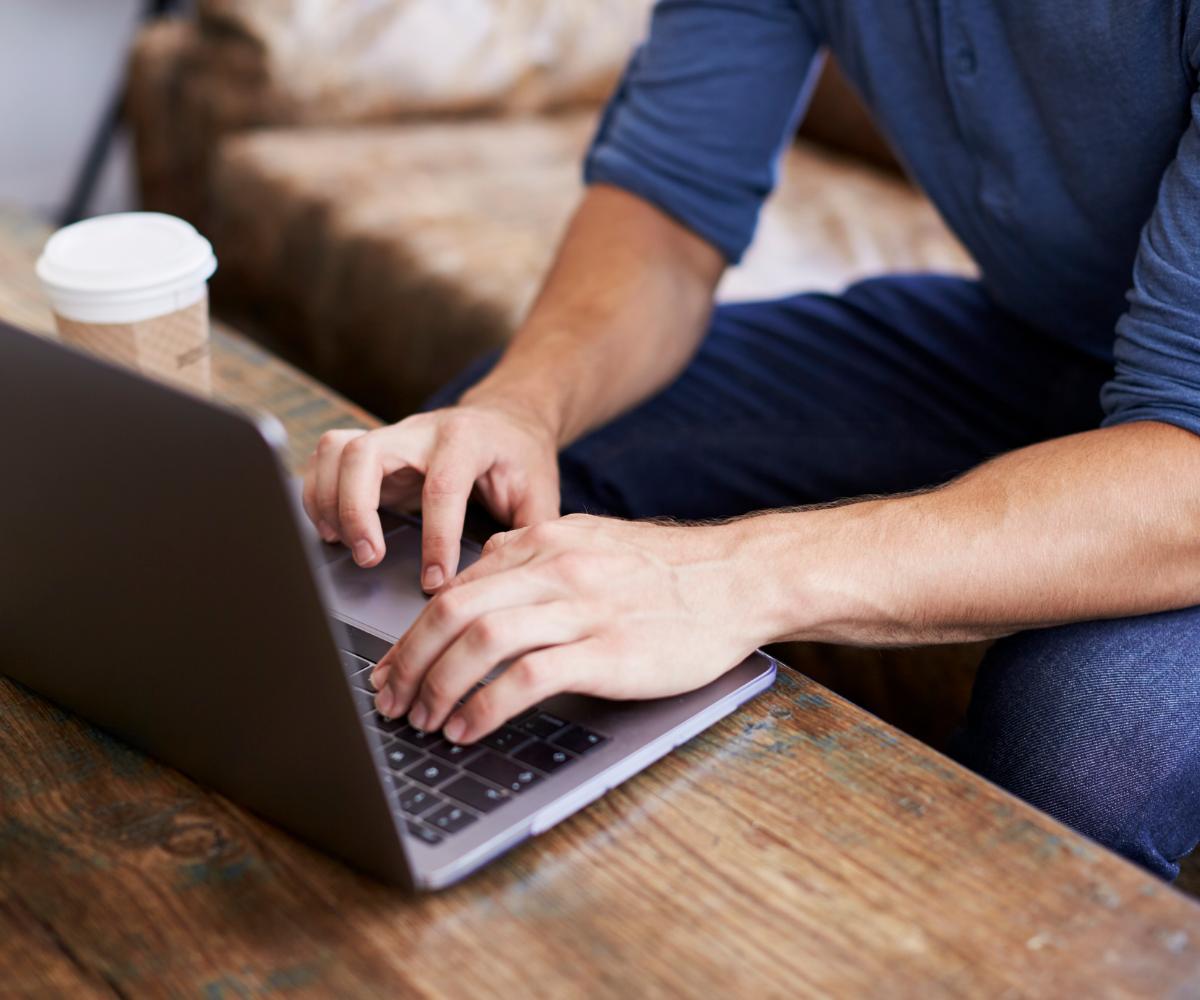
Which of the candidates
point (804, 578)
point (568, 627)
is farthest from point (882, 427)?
point (568, 627)

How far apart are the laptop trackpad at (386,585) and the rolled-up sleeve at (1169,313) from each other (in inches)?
16.5

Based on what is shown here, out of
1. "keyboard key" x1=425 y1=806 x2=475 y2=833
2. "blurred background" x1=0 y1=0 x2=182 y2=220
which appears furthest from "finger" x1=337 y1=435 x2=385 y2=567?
"blurred background" x1=0 y1=0 x2=182 y2=220

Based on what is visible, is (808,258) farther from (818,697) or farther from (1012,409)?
(818,697)

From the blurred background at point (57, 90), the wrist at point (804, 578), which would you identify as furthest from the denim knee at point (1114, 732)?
the blurred background at point (57, 90)

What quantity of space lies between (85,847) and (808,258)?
4.60 feet

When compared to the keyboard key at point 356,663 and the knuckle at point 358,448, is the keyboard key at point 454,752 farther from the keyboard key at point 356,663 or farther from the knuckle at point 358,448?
the knuckle at point 358,448

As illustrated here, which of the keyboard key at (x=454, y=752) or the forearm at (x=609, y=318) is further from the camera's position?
the forearm at (x=609, y=318)

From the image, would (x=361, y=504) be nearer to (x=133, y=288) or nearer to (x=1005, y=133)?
(x=133, y=288)

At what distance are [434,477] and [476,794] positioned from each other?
0.24 metres

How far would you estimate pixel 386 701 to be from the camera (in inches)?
21.2

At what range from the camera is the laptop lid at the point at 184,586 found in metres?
0.39

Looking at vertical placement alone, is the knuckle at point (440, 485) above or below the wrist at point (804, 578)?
above

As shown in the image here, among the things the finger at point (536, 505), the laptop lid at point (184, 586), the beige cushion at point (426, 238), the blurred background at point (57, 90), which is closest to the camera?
the laptop lid at point (184, 586)

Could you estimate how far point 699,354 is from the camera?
1158 mm
